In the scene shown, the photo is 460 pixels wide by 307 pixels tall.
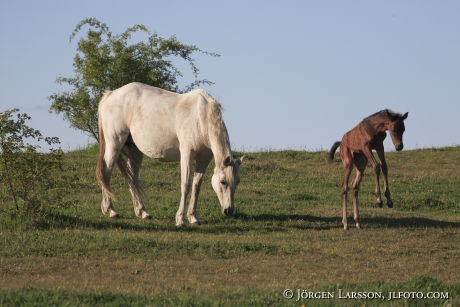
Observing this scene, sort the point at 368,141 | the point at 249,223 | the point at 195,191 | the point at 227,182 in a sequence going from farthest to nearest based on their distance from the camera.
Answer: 1. the point at 195,191
2. the point at 249,223
3. the point at 368,141
4. the point at 227,182

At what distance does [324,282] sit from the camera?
10.7 meters

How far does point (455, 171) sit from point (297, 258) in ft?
47.9

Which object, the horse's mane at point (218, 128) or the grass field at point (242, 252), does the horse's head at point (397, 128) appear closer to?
the grass field at point (242, 252)

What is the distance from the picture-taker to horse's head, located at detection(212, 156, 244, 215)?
1559 centimetres

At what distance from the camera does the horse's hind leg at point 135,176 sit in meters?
17.1

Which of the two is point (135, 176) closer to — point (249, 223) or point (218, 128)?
point (218, 128)

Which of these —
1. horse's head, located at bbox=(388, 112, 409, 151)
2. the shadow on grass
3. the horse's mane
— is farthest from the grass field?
horse's head, located at bbox=(388, 112, 409, 151)

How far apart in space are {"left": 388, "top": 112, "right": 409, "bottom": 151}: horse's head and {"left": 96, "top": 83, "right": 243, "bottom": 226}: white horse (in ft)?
9.61

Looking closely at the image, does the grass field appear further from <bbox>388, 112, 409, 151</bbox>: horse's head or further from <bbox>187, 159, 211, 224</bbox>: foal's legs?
<bbox>388, 112, 409, 151</bbox>: horse's head

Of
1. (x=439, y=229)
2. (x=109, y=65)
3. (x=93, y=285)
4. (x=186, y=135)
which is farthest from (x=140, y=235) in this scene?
(x=109, y=65)

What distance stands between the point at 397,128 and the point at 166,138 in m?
4.65

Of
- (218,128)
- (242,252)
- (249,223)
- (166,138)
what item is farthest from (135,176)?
(242,252)

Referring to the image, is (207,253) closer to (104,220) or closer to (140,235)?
(140,235)

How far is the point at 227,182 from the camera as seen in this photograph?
615 inches
